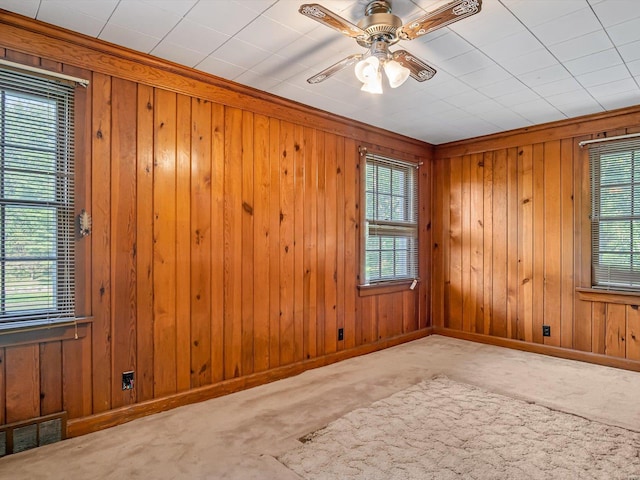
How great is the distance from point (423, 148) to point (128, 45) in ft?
11.6

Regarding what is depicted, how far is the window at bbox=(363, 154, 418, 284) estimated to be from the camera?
429 centimetres

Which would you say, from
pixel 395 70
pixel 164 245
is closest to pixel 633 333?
pixel 395 70

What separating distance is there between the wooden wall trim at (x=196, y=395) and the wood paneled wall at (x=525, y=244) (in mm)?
1555

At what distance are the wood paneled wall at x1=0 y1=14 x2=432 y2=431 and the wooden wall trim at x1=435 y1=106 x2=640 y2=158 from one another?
1.62m

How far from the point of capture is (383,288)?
14.4 ft

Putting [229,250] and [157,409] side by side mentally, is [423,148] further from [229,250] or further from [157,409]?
[157,409]

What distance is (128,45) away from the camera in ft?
8.11

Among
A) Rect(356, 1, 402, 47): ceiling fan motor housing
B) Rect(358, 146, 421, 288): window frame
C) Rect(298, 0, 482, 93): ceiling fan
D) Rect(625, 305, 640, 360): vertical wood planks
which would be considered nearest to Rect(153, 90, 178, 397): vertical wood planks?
Rect(298, 0, 482, 93): ceiling fan

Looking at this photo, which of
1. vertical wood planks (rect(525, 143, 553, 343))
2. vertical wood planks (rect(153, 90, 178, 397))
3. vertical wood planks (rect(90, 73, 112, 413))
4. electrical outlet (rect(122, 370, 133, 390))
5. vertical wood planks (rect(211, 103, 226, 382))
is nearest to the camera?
vertical wood planks (rect(90, 73, 112, 413))

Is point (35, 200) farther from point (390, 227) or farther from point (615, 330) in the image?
Answer: point (615, 330)

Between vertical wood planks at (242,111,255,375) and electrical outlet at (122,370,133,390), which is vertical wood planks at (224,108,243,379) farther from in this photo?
electrical outlet at (122,370,133,390)

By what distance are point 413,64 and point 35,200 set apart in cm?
227

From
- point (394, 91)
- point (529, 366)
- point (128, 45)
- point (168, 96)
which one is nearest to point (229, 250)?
point (168, 96)

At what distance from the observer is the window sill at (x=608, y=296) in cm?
364
